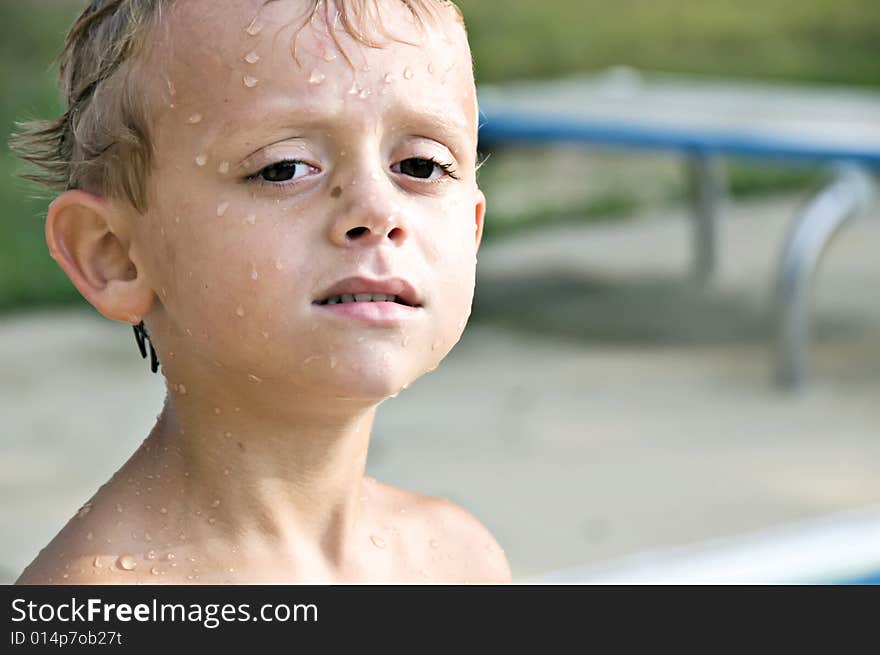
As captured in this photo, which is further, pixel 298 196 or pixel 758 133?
pixel 758 133

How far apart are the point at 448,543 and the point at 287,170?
0.42 meters

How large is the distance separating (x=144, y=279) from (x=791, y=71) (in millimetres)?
11217

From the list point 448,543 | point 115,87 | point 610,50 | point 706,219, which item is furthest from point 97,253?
point 610,50

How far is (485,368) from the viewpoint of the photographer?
6.22m

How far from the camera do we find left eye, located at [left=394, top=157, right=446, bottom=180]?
1.30 m

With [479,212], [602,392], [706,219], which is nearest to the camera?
[479,212]

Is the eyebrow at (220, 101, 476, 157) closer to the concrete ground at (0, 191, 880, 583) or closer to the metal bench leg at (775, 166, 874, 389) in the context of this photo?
the concrete ground at (0, 191, 880, 583)

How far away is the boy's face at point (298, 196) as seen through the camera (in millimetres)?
1240

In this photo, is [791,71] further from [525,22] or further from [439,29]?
[439,29]

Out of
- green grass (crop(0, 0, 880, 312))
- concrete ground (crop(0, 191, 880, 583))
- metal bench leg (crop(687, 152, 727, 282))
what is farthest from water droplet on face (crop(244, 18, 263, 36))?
green grass (crop(0, 0, 880, 312))

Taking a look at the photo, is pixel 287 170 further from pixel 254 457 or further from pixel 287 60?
pixel 254 457

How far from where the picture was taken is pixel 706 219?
25.3 ft

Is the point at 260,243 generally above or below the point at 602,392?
below
